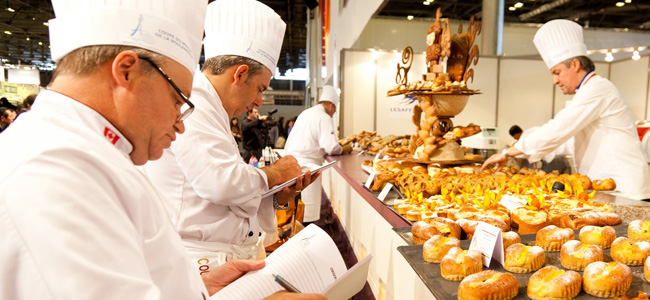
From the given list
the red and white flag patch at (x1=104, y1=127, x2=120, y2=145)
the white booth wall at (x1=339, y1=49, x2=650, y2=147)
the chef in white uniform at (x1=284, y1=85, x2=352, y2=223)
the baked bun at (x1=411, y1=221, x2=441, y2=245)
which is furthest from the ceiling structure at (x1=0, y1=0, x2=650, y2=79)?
the red and white flag patch at (x1=104, y1=127, x2=120, y2=145)

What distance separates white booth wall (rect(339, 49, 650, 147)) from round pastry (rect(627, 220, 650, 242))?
6.47 m

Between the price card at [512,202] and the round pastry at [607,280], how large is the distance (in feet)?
2.01

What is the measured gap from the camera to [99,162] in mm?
629

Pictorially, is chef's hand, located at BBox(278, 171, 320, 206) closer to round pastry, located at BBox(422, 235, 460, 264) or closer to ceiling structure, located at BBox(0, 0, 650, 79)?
round pastry, located at BBox(422, 235, 460, 264)

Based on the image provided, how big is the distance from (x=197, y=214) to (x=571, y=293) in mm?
1289

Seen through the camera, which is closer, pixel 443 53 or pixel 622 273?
pixel 622 273

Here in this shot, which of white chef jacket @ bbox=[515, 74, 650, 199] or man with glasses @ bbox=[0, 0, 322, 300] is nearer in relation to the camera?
man with glasses @ bbox=[0, 0, 322, 300]

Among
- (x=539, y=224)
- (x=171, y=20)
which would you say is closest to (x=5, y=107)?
(x=171, y=20)

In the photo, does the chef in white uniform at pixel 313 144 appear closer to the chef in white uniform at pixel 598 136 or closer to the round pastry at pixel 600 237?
the chef in white uniform at pixel 598 136

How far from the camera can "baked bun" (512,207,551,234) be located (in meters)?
1.48

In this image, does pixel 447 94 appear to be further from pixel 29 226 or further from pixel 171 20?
pixel 29 226

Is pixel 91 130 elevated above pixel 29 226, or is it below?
above

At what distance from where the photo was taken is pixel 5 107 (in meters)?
6.61

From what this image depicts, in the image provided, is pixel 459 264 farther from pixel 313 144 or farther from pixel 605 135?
pixel 313 144
